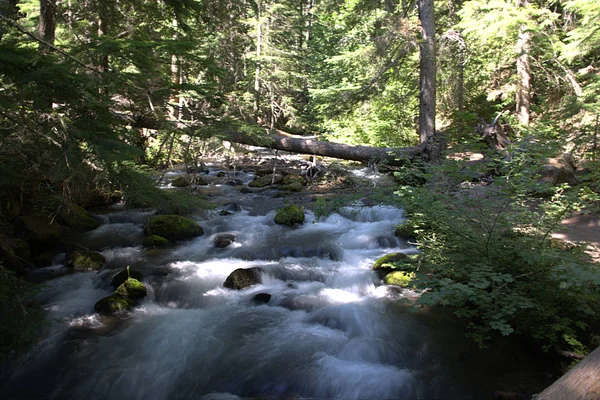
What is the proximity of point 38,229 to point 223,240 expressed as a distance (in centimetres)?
404

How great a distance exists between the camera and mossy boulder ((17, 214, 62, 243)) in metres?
7.85


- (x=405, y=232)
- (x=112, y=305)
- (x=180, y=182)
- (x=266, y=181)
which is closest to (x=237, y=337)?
(x=112, y=305)

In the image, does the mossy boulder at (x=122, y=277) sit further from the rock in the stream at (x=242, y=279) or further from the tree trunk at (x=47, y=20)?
the tree trunk at (x=47, y=20)

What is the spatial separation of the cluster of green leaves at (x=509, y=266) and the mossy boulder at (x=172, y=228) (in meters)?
6.34

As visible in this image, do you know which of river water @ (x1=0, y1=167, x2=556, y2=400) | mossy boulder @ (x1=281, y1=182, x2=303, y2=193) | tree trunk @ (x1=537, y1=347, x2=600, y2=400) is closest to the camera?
tree trunk @ (x1=537, y1=347, x2=600, y2=400)

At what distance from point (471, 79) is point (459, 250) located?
47.2ft

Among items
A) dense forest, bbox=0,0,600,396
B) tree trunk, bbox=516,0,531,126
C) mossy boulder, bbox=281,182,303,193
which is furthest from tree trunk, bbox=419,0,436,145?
mossy boulder, bbox=281,182,303,193

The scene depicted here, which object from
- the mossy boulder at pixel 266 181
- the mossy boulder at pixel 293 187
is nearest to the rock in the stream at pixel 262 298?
the mossy boulder at pixel 293 187

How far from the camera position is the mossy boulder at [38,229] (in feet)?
25.8

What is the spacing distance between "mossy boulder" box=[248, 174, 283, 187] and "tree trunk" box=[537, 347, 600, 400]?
12847 mm

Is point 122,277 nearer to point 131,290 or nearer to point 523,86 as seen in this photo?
point 131,290

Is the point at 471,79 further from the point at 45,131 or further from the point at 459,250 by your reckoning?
the point at 45,131

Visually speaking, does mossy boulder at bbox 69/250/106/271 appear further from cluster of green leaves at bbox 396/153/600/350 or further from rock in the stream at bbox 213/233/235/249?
cluster of green leaves at bbox 396/153/600/350

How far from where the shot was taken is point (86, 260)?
761cm
